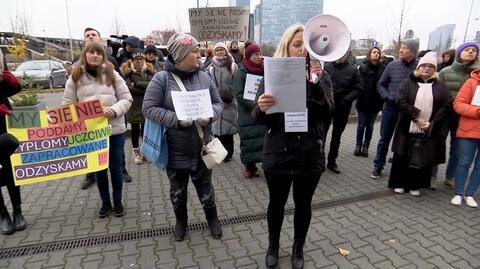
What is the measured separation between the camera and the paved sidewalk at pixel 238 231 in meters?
3.07

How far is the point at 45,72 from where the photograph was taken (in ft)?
59.3

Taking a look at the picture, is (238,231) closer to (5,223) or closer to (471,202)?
(5,223)

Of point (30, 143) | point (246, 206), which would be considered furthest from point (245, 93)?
point (30, 143)

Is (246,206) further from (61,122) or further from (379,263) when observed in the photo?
(61,122)

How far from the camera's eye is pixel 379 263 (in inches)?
119

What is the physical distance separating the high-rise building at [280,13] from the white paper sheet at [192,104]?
31.2ft

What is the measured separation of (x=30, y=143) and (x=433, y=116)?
4.81 metres

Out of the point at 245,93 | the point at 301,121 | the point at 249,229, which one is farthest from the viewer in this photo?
the point at 245,93

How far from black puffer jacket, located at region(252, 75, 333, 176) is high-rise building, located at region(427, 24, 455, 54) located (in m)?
26.0

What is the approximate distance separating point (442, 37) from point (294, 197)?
2693cm

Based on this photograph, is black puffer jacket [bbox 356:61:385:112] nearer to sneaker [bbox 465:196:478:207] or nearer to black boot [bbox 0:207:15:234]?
sneaker [bbox 465:196:478:207]

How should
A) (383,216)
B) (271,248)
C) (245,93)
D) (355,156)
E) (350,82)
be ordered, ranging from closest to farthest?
(271,248) → (383,216) → (245,93) → (350,82) → (355,156)

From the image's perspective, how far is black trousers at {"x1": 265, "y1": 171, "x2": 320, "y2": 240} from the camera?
8.93 feet

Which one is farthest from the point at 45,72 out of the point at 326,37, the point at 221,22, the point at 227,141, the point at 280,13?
the point at 326,37
